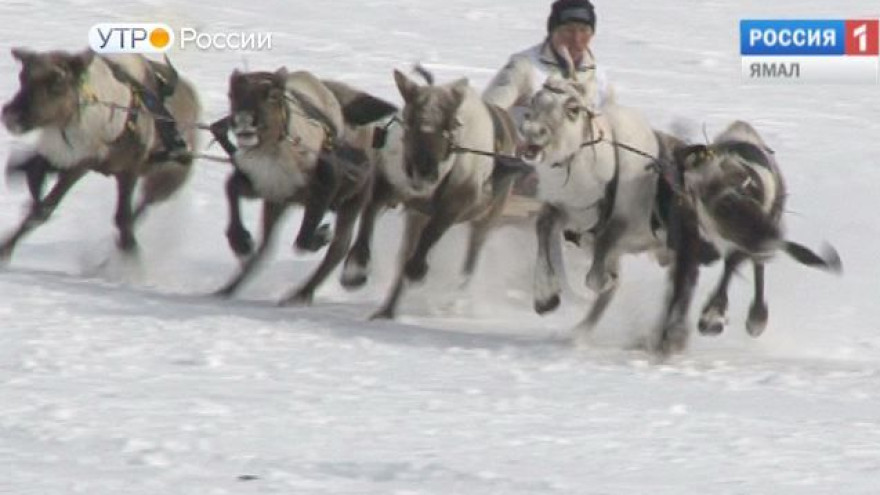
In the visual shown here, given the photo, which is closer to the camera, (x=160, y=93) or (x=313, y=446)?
(x=313, y=446)

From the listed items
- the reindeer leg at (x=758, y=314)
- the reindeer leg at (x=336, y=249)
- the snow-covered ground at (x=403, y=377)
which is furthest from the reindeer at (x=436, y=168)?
the reindeer leg at (x=758, y=314)

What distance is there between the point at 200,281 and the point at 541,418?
417 cm

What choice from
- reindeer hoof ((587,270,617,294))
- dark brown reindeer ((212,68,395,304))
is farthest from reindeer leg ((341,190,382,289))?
reindeer hoof ((587,270,617,294))

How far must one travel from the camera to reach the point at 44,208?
11.1 meters

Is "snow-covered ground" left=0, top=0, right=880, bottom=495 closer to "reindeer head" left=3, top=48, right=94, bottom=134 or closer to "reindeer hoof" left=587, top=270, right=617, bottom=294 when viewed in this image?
"reindeer hoof" left=587, top=270, right=617, bottom=294

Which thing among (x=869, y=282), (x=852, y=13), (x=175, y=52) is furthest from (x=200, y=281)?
(x=852, y=13)

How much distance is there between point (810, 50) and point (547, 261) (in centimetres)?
1487

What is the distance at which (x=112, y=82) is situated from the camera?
10.9 metres

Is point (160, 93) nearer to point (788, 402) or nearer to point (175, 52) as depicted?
point (788, 402)

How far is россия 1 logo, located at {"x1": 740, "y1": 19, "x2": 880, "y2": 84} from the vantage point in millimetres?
22578

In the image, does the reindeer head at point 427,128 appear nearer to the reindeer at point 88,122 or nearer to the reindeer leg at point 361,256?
the reindeer leg at point 361,256

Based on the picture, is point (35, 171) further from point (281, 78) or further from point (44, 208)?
point (281, 78)

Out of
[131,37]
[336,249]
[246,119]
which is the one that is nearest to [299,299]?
[336,249]

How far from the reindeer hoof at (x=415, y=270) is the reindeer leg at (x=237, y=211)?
0.92 metres
